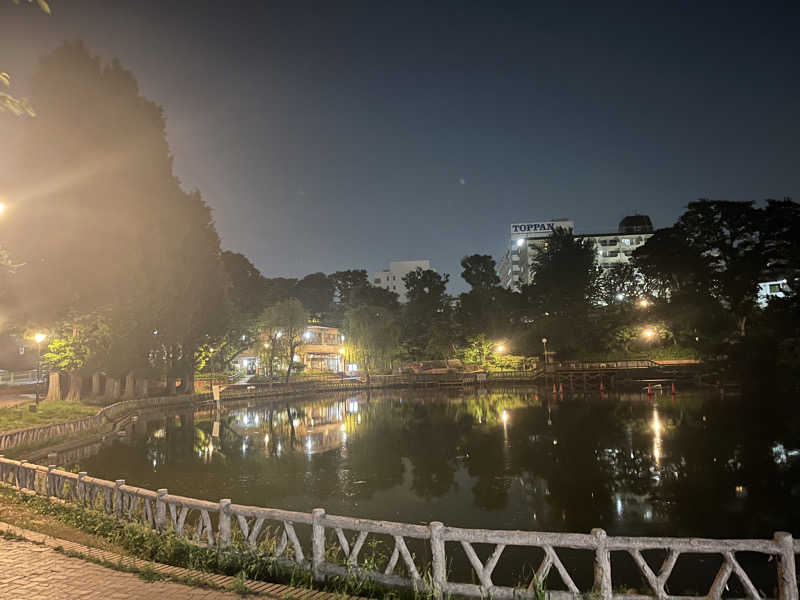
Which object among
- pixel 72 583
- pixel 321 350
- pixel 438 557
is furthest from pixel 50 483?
pixel 321 350

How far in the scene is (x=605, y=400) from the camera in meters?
41.8

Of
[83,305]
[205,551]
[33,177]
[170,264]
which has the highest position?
[33,177]

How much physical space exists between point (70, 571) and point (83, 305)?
2809 centimetres

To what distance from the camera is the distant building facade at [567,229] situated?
103812 mm

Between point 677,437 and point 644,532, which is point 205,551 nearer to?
point 644,532

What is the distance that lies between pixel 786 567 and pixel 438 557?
4.48 meters

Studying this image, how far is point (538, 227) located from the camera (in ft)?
379

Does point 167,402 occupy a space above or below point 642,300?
below

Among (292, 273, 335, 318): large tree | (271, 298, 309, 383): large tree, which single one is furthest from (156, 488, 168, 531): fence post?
(292, 273, 335, 318): large tree

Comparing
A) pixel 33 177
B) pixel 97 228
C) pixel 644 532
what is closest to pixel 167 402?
pixel 97 228

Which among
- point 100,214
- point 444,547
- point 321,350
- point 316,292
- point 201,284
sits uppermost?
point 316,292

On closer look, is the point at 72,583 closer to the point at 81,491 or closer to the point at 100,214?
the point at 81,491

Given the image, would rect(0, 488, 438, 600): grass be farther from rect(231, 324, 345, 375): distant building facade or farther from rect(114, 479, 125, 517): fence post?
rect(231, 324, 345, 375): distant building facade

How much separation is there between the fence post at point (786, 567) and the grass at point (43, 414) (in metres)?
27.0
